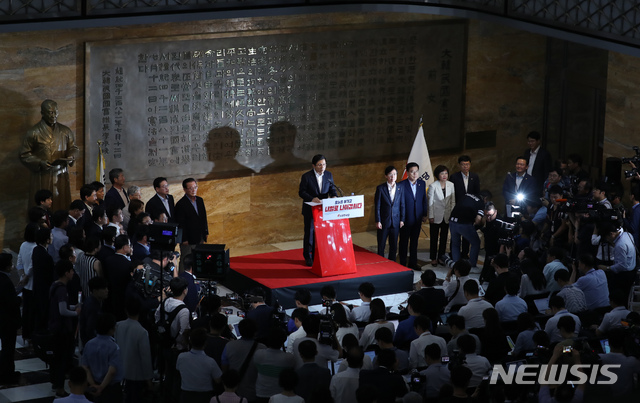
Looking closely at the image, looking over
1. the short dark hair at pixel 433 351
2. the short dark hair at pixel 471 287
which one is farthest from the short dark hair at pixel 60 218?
the short dark hair at pixel 433 351

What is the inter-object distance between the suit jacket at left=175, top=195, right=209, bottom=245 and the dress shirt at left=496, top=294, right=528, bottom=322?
4.50 metres

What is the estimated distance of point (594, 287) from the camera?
35.1 feet

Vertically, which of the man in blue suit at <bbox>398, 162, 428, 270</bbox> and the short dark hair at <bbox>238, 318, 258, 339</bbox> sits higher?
the man in blue suit at <bbox>398, 162, 428, 270</bbox>

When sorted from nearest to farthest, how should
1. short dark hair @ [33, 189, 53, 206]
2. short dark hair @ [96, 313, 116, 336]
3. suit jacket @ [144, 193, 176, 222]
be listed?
short dark hair @ [96, 313, 116, 336] → short dark hair @ [33, 189, 53, 206] → suit jacket @ [144, 193, 176, 222]

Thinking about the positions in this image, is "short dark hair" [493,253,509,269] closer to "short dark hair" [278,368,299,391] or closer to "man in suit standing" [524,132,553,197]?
"short dark hair" [278,368,299,391]

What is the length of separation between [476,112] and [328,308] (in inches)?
300

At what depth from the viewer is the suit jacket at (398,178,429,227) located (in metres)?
14.1

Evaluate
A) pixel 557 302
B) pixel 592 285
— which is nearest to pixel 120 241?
pixel 557 302

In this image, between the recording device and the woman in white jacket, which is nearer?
the recording device

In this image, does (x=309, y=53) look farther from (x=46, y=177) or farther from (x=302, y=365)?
(x=302, y=365)

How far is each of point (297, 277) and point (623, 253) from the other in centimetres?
407

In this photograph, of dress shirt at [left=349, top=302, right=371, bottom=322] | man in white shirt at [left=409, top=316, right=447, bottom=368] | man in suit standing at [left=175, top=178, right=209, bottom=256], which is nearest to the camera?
man in white shirt at [left=409, top=316, right=447, bottom=368]

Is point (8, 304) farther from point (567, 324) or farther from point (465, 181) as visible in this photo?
point (465, 181)

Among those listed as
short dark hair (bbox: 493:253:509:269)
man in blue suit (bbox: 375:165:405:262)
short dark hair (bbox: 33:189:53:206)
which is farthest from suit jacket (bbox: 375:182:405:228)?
short dark hair (bbox: 33:189:53:206)
